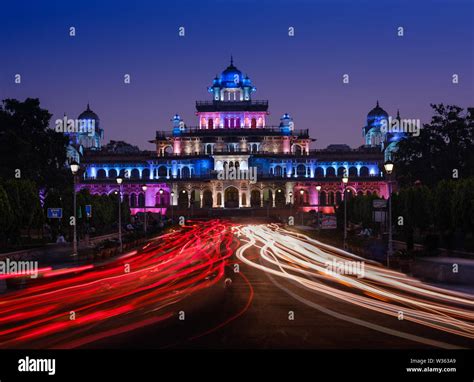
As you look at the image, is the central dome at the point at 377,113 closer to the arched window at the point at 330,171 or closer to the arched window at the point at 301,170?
the arched window at the point at 330,171

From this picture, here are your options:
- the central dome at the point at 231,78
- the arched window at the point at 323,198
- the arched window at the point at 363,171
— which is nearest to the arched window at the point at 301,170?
the arched window at the point at 323,198

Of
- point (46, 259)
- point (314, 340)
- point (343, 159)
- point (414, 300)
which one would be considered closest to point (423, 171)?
point (343, 159)

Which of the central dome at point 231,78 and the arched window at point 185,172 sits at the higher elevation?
the central dome at point 231,78

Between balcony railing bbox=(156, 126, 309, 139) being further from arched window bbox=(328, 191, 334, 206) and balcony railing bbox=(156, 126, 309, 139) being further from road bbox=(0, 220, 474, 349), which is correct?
road bbox=(0, 220, 474, 349)

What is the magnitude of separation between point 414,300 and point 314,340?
23.2 ft

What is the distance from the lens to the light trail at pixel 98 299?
1484cm

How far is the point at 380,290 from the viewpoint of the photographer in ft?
73.9

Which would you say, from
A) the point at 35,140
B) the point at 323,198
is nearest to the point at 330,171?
the point at 323,198

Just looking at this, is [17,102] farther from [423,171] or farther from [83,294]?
[83,294]

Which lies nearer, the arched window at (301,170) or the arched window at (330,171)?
the arched window at (301,170)

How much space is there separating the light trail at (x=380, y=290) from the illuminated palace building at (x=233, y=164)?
85.7 m

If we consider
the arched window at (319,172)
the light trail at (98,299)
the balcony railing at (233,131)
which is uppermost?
the balcony railing at (233,131)

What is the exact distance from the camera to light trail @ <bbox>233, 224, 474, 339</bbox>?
55.4 feet

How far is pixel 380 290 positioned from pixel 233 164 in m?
104
